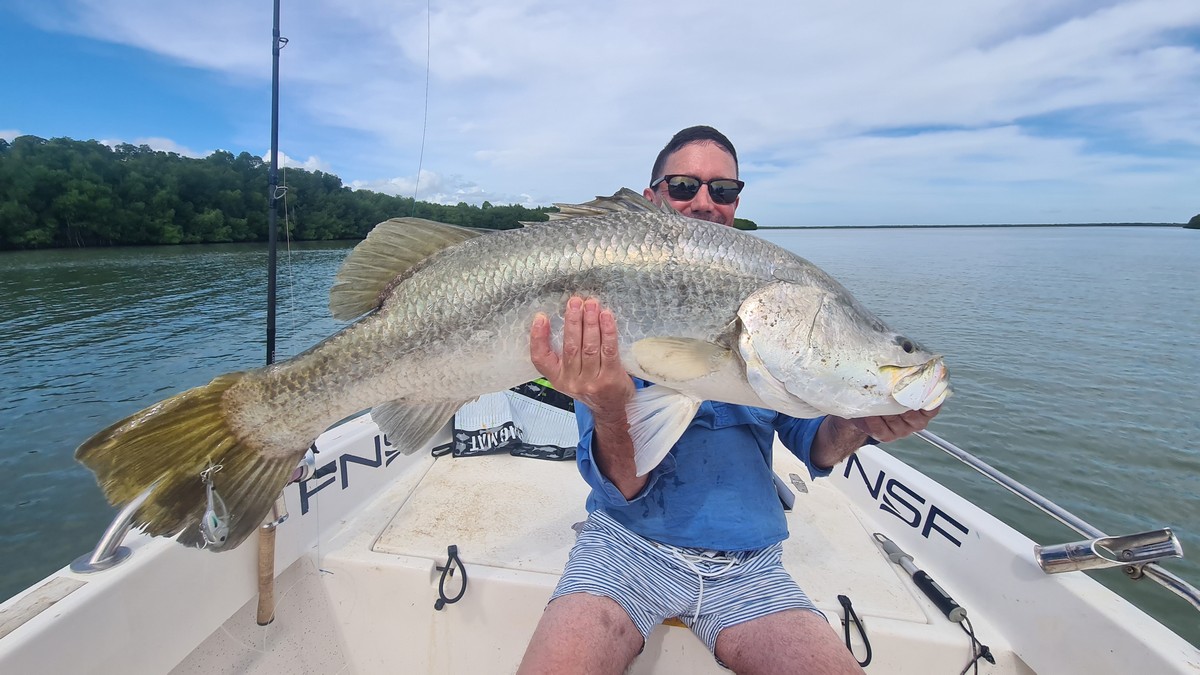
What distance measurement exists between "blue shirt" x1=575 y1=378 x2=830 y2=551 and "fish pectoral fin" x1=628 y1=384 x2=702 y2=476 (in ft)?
1.07

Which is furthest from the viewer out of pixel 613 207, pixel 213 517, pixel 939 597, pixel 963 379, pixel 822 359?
pixel 963 379

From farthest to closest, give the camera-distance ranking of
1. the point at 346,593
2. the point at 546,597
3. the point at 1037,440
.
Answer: the point at 1037,440 → the point at 346,593 → the point at 546,597

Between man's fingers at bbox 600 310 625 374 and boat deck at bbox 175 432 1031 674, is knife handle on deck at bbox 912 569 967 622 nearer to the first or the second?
boat deck at bbox 175 432 1031 674

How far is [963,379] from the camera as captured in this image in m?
11.8

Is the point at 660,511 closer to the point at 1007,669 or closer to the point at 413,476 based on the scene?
the point at 1007,669

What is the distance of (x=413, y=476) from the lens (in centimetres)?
434

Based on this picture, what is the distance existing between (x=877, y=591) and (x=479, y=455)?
3099mm

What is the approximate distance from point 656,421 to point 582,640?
86 centimetres

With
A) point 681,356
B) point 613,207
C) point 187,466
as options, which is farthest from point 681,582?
point 187,466

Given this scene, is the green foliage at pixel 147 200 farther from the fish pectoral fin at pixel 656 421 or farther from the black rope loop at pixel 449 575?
the fish pectoral fin at pixel 656 421

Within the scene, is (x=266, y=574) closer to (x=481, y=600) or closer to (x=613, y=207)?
(x=481, y=600)

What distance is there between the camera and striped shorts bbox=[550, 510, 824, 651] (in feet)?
7.68

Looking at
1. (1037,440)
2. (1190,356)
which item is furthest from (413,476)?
(1190,356)

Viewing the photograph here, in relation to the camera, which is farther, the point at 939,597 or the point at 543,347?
the point at 939,597
